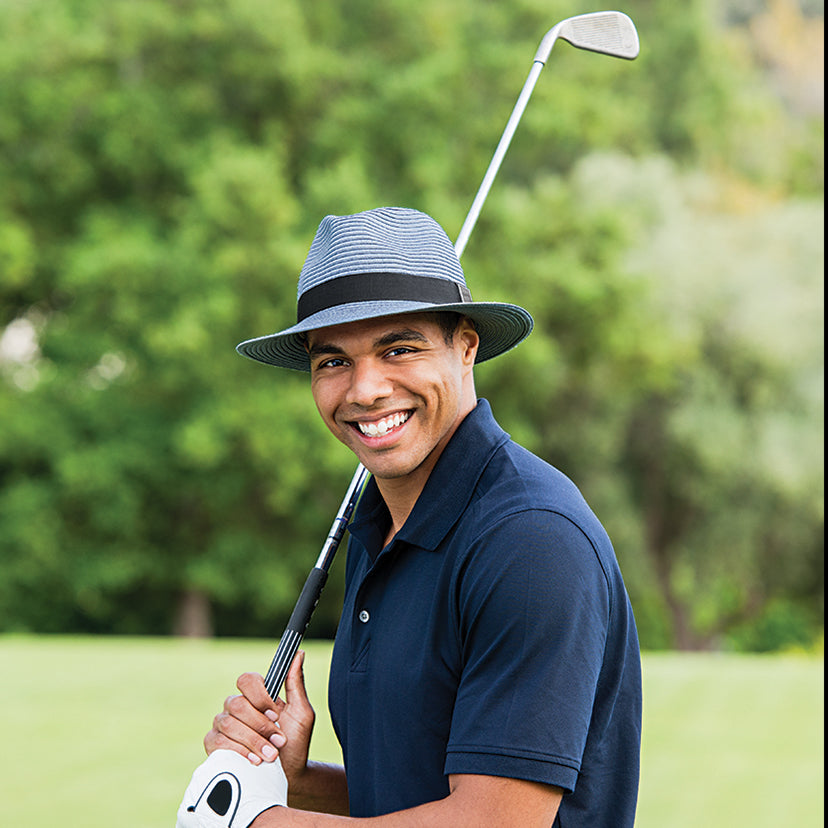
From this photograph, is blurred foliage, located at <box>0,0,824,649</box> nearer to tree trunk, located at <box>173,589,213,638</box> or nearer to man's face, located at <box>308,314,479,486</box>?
tree trunk, located at <box>173,589,213,638</box>

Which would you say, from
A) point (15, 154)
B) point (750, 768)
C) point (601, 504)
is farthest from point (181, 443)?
point (750, 768)

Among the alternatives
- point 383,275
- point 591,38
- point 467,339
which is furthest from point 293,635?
point 591,38

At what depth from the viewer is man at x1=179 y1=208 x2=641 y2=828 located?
1609 millimetres

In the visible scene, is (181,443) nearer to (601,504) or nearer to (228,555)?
(228,555)

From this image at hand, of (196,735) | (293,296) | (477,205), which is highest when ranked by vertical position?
(477,205)

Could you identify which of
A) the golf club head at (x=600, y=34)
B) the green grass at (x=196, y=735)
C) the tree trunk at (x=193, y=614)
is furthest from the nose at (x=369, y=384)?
the tree trunk at (x=193, y=614)

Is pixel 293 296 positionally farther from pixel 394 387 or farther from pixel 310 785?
pixel 394 387

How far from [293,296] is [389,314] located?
1708 cm

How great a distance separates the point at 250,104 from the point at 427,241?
64.5 feet

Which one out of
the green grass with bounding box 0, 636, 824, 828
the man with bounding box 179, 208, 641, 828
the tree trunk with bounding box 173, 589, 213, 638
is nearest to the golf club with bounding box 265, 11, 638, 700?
the man with bounding box 179, 208, 641, 828

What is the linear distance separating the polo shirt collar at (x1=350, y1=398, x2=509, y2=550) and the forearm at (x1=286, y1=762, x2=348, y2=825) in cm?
65

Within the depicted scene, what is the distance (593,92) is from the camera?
69.4 feet

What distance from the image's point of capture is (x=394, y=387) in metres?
1.97

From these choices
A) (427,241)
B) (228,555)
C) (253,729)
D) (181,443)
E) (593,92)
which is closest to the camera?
(427,241)
